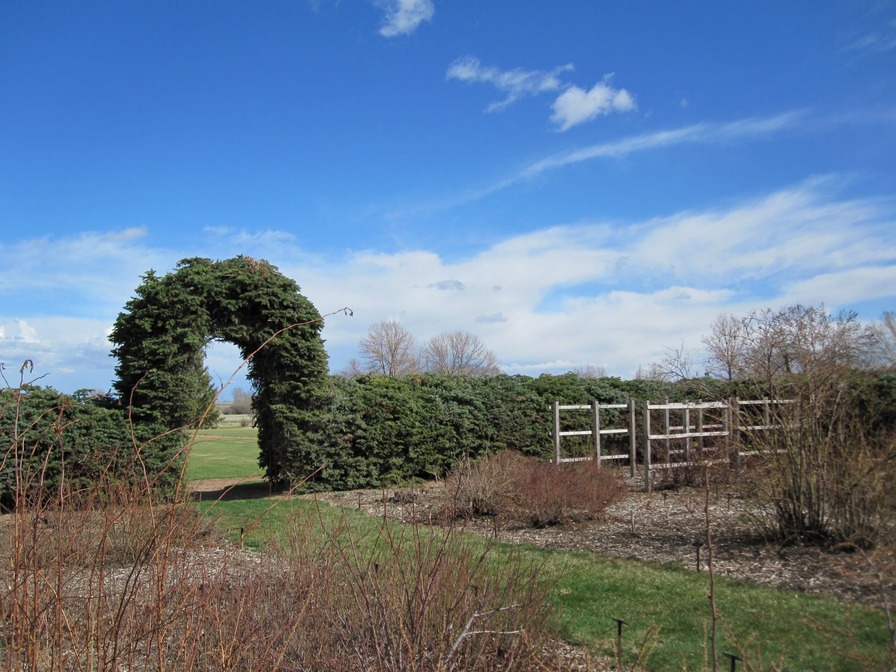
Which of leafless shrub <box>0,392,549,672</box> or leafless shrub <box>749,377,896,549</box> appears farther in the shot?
leafless shrub <box>749,377,896,549</box>

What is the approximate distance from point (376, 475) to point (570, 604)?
8.65 metres

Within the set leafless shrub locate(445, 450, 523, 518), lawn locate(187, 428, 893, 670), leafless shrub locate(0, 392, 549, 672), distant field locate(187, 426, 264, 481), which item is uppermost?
leafless shrub locate(0, 392, 549, 672)

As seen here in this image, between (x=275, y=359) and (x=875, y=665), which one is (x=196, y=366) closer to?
(x=275, y=359)

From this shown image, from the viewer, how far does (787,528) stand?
24.1ft

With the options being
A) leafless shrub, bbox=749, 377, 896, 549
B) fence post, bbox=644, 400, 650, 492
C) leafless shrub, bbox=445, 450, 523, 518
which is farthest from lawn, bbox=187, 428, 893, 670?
fence post, bbox=644, 400, 650, 492

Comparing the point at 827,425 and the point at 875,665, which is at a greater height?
the point at 827,425

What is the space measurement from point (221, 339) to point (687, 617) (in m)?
10.4

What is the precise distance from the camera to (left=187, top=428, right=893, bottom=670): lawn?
12.5ft

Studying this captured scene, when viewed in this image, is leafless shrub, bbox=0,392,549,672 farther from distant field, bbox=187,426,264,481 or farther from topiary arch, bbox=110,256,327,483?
distant field, bbox=187,426,264,481

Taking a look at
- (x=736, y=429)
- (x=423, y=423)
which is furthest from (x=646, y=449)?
(x=423, y=423)

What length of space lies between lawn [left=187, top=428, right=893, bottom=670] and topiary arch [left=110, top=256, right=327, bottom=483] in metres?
6.86

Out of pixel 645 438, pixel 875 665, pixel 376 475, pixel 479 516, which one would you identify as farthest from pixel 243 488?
pixel 875 665

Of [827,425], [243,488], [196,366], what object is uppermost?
[196,366]

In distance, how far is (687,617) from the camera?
5.19 meters
